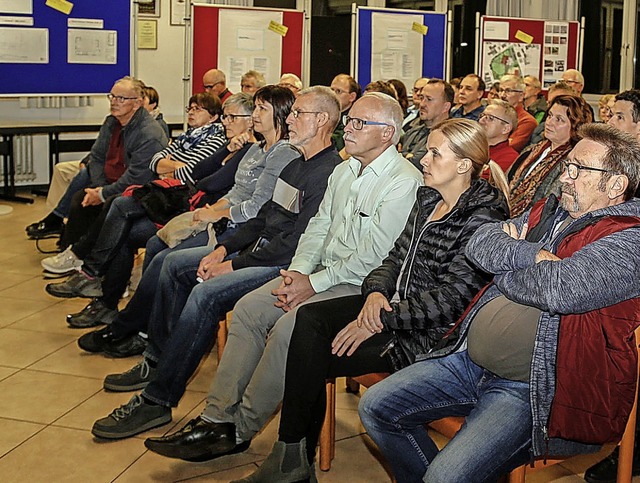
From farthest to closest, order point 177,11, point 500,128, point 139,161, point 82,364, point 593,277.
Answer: point 177,11 < point 139,161 < point 500,128 < point 82,364 < point 593,277

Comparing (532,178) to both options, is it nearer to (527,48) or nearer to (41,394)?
(41,394)

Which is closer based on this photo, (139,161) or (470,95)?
(139,161)

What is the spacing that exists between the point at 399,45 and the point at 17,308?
4.96 metres

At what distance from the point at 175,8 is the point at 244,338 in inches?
279

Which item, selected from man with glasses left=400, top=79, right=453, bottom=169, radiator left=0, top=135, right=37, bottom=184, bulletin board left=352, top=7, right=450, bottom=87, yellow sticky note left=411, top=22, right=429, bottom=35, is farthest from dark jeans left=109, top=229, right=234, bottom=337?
radiator left=0, top=135, right=37, bottom=184

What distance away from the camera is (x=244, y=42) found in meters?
7.97

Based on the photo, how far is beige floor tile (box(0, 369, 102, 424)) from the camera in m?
3.49

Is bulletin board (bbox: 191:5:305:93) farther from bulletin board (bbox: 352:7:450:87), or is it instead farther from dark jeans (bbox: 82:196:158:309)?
dark jeans (bbox: 82:196:158:309)

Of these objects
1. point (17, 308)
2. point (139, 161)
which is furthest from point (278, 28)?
point (17, 308)

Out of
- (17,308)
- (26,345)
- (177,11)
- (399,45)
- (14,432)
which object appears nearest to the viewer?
(14,432)

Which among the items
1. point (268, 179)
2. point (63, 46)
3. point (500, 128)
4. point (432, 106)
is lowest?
point (268, 179)

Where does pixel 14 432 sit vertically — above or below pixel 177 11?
below

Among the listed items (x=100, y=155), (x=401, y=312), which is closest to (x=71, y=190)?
(x=100, y=155)

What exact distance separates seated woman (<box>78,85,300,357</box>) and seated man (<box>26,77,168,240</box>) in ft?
3.23
